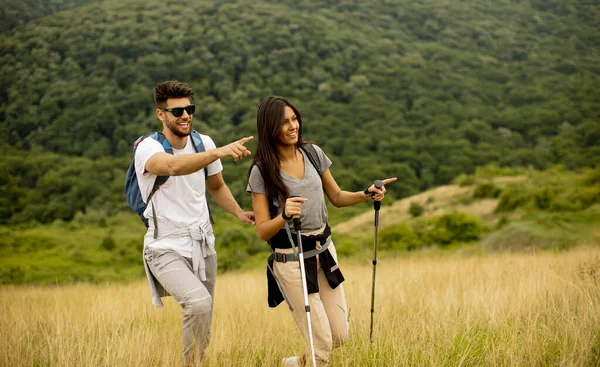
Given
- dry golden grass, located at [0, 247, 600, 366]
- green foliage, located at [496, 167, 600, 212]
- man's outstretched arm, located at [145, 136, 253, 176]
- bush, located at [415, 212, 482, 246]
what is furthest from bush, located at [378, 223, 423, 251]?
man's outstretched arm, located at [145, 136, 253, 176]

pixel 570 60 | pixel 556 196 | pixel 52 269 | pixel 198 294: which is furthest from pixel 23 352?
pixel 570 60

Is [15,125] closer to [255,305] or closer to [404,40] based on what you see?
[404,40]

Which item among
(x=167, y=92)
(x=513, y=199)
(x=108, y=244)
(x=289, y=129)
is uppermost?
(x=167, y=92)

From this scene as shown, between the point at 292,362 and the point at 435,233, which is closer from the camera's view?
the point at 292,362

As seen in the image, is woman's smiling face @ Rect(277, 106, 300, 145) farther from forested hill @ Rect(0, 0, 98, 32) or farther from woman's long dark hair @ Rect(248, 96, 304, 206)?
forested hill @ Rect(0, 0, 98, 32)

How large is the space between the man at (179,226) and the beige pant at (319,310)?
0.59 meters

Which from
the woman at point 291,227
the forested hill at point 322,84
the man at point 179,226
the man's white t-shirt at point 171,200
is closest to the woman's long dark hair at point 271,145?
the woman at point 291,227

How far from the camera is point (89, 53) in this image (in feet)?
343

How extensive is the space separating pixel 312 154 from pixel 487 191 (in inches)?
1454

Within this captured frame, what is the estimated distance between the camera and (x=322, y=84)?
9756 cm

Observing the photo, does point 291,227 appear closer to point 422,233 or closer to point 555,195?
point 422,233

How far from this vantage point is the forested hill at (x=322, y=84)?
251 feet

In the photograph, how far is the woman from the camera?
427 centimetres

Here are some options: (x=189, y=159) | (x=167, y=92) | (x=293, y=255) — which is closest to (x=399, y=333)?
(x=293, y=255)
